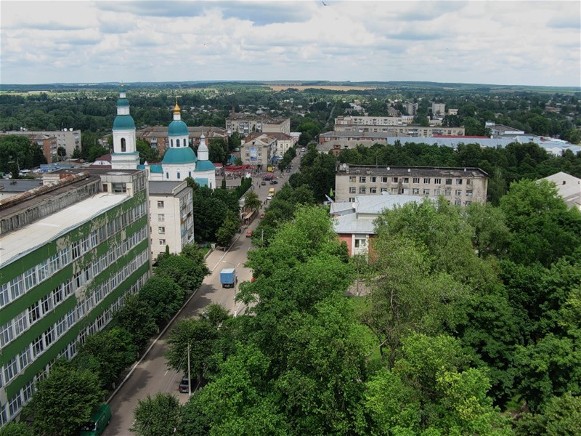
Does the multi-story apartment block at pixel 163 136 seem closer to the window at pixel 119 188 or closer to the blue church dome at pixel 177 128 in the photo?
the blue church dome at pixel 177 128

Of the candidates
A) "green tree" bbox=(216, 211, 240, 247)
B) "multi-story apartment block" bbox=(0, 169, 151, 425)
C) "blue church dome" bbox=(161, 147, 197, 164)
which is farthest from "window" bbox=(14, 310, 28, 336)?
"blue church dome" bbox=(161, 147, 197, 164)

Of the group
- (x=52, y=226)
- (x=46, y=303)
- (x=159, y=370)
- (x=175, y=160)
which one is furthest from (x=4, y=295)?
(x=175, y=160)

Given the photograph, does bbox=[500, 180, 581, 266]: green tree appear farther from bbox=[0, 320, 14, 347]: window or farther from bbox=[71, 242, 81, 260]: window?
bbox=[0, 320, 14, 347]: window

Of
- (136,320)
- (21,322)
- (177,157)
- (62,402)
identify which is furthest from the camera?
(177,157)

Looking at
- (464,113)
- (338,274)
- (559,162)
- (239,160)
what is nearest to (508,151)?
(559,162)

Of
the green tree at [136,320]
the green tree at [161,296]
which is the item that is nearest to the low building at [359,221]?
the green tree at [161,296]

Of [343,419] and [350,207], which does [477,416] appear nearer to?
[343,419]

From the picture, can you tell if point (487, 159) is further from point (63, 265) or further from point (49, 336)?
point (49, 336)
